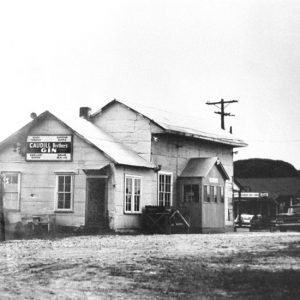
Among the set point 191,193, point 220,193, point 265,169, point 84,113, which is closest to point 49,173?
point 84,113

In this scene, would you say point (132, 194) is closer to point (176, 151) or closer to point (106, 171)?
point (106, 171)

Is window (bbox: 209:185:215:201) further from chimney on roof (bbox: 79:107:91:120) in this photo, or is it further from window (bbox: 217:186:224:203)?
chimney on roof (bbox: 79:107:91:120)

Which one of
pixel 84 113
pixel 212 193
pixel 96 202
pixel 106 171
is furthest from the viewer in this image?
pixel 84 113

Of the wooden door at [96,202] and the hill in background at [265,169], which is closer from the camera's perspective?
the wooden door at [96,202]

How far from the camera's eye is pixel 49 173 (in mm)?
27891

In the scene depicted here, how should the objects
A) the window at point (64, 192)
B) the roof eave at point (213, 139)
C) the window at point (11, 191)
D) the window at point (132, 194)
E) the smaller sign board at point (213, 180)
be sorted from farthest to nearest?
1. the smaller sign board at point (213, 180)
2. the roof eave at point (213, 139)
3. the window at point (11, 191)
4. the window at point (132, 194)
5. the window at point (64, 192)

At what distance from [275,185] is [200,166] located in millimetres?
45066

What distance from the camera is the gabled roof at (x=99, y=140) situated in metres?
27.3

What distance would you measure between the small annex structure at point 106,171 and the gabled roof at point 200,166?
0.05m

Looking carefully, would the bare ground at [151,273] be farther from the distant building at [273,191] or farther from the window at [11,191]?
the distant building at [273,191]

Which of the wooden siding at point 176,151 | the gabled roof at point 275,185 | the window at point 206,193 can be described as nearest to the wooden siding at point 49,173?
the wooden siding at point 176,151

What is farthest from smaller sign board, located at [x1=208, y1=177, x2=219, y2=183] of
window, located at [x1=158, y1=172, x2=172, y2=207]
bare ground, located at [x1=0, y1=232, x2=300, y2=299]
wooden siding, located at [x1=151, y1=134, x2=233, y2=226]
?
bare ground, located at [x1=0, y1=232, x2=300, y2=299]

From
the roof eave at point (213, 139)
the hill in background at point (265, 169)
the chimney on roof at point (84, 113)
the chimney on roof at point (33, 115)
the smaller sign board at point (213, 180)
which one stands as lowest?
the smaller sign board at point (213, 180)

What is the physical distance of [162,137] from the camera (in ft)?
100
